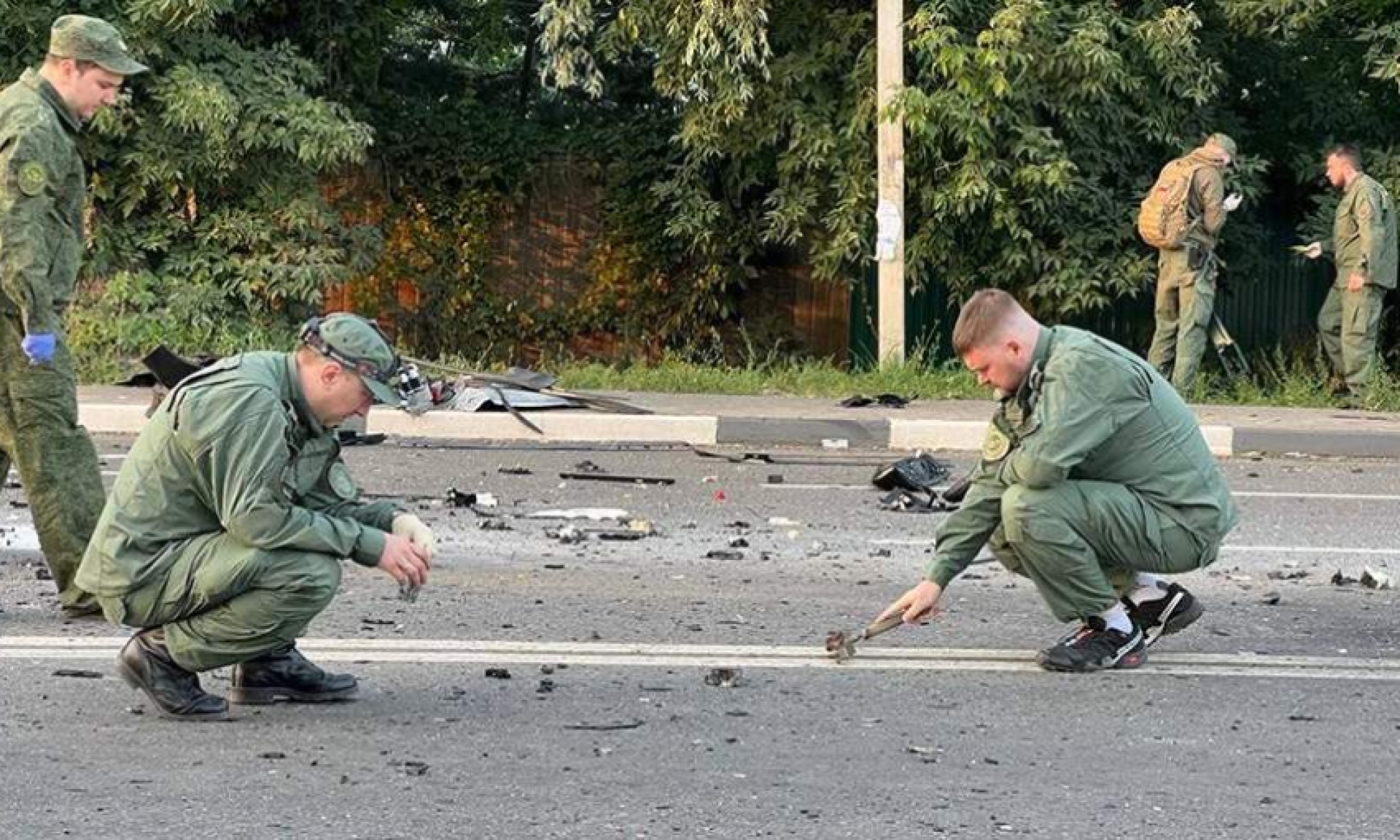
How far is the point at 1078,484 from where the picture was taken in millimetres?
6391

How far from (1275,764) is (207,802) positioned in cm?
274

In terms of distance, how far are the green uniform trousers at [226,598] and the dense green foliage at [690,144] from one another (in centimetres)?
1114

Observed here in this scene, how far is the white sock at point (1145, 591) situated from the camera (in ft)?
22.2

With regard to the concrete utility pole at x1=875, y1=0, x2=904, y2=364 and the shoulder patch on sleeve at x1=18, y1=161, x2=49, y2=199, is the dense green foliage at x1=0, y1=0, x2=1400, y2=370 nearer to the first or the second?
the concrete utility pole at x1=875, y1=0, x2=904, y2=364

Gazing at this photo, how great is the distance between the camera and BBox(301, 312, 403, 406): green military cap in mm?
5418

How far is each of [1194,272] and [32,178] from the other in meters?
11.0

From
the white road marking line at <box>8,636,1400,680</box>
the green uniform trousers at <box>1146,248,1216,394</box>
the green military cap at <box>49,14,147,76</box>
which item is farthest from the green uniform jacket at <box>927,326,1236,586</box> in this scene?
the green uniform trousers at <box>1146,248,1216,394</box>

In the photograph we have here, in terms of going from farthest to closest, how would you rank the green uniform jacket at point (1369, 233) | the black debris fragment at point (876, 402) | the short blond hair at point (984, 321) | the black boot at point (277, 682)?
the green uniform jacket at point (1369, 233), the black debris fragment at point (876, 402), the short blond hair at point (984, 321), the black boot at point (277, 682)

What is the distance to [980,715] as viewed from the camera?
6.04 meters

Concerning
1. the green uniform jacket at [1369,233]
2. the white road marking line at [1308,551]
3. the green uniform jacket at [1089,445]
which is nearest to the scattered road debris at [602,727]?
the green uniform jacket at [1089,445]

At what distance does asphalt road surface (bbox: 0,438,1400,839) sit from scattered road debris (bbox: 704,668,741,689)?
12 millimetres

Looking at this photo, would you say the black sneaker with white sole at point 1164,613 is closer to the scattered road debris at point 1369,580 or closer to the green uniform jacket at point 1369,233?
the scattered road debris at point 1369,580

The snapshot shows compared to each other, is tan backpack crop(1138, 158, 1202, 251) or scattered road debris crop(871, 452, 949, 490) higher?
tan backpack crop(1138, 158, 1202, 251)

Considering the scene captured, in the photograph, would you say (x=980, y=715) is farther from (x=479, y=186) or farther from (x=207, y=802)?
(x=479, y=186)
